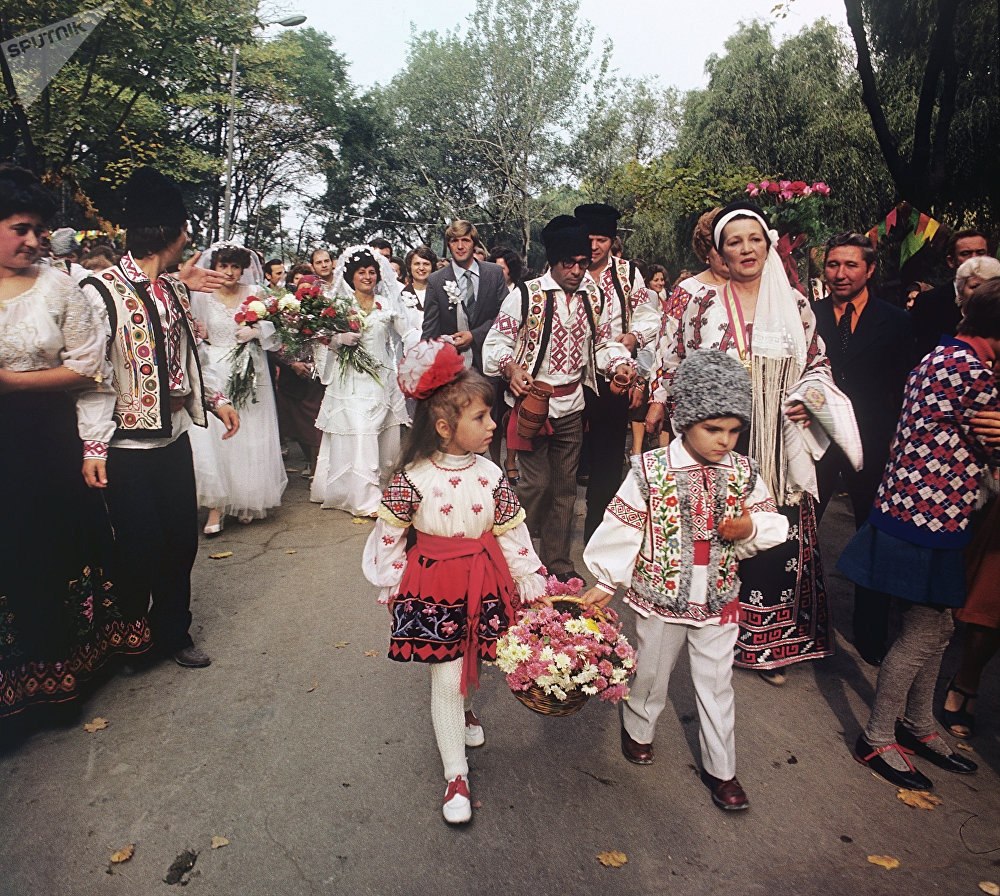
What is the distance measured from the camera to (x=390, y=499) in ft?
9.77

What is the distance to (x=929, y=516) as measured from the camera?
3170mm

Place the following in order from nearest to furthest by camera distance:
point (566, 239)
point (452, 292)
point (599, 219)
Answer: point (566, 239) → point (599, 219) → point (452, 292)

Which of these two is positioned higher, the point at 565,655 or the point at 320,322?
the point at 320,322

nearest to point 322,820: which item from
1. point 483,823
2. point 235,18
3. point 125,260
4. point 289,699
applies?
point 483,823

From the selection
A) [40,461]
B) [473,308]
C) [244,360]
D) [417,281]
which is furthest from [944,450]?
[417,281]

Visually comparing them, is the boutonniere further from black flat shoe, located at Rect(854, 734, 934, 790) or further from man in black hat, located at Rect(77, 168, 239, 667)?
black flat shoe, located at Rect(854, 734, 934, 790)

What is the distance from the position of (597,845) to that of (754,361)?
7.67ft

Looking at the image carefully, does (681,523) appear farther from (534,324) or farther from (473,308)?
(473,308)

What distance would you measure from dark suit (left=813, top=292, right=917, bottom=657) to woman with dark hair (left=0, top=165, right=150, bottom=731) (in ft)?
13.0

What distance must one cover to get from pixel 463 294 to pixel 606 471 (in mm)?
2591

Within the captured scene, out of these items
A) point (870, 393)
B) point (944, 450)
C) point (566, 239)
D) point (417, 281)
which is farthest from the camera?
point (417, 281)

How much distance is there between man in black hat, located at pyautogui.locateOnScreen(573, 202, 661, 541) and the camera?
17.4 feet

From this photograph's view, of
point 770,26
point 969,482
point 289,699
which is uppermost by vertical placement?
point 770,26

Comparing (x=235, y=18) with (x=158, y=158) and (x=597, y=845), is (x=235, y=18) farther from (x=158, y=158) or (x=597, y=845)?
(x=597, y=845)
